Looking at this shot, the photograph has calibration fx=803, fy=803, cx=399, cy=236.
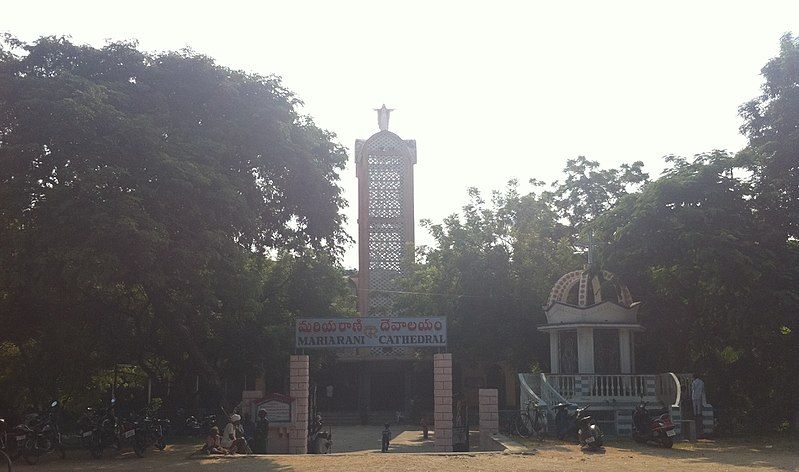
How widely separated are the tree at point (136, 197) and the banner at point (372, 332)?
6.42 feet

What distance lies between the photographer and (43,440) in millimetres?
14430

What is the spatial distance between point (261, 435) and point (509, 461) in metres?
6.57

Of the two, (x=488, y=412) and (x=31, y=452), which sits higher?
(x=488, y=412)

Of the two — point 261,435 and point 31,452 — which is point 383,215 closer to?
point 261,435

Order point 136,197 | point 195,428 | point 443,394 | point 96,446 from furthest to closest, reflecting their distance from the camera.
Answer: point 195,428 < point 443,394 < point 96,446 < point 136,197

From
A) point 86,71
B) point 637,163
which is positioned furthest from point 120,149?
point 637,163

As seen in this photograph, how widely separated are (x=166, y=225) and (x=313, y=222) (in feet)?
16.1

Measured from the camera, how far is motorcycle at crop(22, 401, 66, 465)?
14039mm

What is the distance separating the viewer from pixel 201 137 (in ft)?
53.5

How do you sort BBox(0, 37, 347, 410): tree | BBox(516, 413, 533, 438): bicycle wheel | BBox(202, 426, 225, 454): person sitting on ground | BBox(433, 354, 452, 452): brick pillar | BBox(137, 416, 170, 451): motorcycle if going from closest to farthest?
1. BBox(0, 37, 347, 410): tree
2. BBox(202, 426, 225, 454): person sitting on ground
3. BBox(137, 416, 170, 451): motorcycle
4. BBox(433, 354, 452, 452): brick pillar
5. BBox(516, 413, 533, 438): bicycle wheel

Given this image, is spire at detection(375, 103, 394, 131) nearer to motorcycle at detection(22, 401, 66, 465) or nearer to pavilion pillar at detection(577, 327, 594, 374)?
pavilion pillar at detection(577, 327, 594, 374)

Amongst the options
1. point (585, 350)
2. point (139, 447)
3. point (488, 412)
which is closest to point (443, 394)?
point (488, 412)

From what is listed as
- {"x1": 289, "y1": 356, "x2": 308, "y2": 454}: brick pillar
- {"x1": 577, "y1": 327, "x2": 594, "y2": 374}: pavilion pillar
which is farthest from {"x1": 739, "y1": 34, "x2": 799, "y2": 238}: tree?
{"x1": 289, "y1": 356, "x2": 308, "y2": 454}: brick pillar

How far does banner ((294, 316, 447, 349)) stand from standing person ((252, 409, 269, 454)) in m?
1.76
